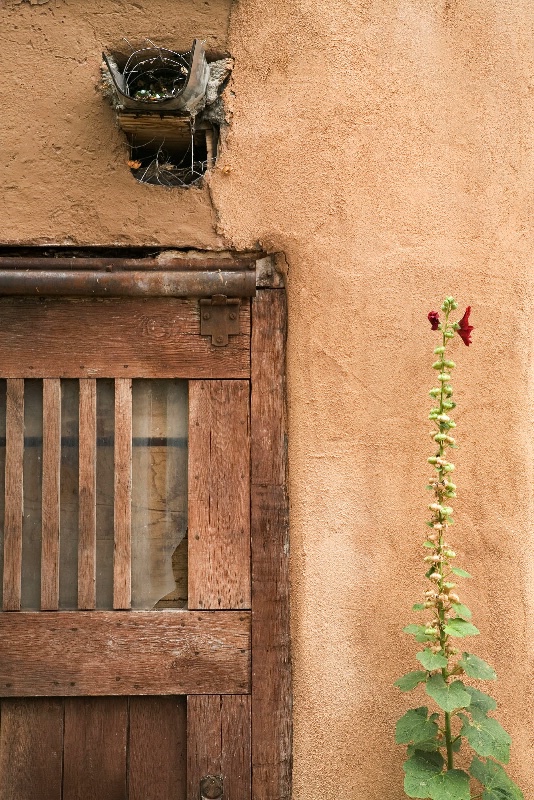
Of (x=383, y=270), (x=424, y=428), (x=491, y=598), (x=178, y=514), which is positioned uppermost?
(x=383, y=270)

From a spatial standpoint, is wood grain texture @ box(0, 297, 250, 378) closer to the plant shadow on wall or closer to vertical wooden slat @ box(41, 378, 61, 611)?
vertical wooden slat @ box(41, 378, 61, 611)

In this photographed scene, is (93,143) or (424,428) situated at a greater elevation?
(93,143)

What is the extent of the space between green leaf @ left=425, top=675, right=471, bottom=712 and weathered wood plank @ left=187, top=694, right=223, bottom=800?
69 cm

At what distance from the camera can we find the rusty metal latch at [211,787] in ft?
7.00

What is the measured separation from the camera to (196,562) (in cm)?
221

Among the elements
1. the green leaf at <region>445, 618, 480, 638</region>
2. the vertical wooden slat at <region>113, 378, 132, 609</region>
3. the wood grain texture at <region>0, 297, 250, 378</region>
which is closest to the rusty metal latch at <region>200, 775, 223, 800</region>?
the vertical wooden slat at <region>113, 378, 132, 609</region>

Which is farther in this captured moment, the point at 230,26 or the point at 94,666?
the point at 230,26

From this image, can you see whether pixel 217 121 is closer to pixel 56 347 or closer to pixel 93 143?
pixel 93 143

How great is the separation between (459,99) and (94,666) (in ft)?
6.99

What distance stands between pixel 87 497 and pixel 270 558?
23.8 inches

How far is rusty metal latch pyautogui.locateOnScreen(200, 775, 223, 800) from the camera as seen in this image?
7.00 feet

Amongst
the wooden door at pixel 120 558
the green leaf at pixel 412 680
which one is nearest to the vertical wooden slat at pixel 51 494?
the wooden door at pixel 120 558

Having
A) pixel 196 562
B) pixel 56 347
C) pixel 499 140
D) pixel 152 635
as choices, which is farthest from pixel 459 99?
pixel 152 635

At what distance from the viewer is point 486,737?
1845 mm
